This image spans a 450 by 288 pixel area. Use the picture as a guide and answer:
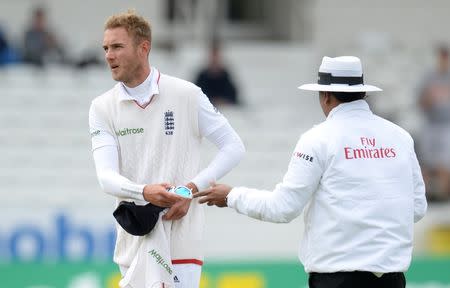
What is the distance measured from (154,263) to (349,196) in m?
1.01

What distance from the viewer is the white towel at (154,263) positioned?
20.7ft

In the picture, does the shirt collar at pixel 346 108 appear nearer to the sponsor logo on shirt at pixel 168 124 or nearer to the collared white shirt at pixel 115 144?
the collared white shirt at pixel 115 144

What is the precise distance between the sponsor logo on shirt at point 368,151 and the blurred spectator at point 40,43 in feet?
30.9

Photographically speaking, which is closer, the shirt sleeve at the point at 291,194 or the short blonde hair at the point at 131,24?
the shirt sleeve at the point at 291,194

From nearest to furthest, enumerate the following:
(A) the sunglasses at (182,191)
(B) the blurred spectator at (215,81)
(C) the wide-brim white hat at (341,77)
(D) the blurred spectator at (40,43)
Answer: (C) the wide-brim white hat at (341,77) < (A) the sunglasses at (182,191) < (B) the blurred spectator at (215,81) < (D) the blurred spectator at (40,43)

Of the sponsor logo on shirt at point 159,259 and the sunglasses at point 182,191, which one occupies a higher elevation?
the sunglasses at point 182,191

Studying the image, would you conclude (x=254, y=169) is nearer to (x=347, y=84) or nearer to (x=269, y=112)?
(x=269, y=112)

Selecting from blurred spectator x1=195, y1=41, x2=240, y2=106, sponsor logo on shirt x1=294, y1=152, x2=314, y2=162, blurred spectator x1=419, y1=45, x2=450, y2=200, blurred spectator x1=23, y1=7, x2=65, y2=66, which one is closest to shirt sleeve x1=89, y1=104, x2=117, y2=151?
sponsor logo on shirt x1=294, y1=152, x2=314, y2=162

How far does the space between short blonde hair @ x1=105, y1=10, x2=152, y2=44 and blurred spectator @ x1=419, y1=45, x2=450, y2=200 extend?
361 inches

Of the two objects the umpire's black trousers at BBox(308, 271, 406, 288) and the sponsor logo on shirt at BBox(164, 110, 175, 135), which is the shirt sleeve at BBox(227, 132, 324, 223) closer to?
the umpire's black trousers at BBox(308, 271, 406, 288)

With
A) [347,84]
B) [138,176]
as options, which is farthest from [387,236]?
[138,176]

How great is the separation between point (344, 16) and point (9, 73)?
4.69 metres

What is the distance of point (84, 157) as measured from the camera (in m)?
14.5

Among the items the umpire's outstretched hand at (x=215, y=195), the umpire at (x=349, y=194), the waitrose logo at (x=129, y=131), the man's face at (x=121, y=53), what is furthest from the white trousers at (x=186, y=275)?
the man's face at (x=121, y=53)
